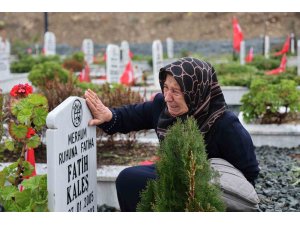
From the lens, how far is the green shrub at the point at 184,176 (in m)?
2.46

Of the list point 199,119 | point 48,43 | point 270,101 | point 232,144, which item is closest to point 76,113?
point 199,119

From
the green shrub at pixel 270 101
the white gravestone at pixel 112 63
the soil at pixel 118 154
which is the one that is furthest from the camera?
the white gravestone at pixel 112 63

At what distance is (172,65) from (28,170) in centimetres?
94

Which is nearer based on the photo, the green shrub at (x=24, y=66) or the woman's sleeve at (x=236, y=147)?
the woman's sleeve at (x=236, y=147)

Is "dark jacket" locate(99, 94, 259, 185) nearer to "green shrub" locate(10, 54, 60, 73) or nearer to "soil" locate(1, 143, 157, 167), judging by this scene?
"soil" locate(1, 143, 157, 167)

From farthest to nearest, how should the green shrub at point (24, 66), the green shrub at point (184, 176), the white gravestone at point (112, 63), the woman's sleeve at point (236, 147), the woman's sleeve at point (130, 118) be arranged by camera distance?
the green shrub at point (24, 66) < the white gravestone at point (112, 63) < the woman's sleeve at point (130, 118) < the woman's sleeve at point (236, 147) < the green shrub at point (184, 176)

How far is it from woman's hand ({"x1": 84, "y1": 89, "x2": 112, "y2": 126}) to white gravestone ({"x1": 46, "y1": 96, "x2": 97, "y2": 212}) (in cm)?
3

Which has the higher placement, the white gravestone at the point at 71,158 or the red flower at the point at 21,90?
the red flower at the point at 21,90

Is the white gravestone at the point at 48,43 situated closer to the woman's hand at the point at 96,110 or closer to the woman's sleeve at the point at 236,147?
the woman's hand at the point at 96,110

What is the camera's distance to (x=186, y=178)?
8.12 feet

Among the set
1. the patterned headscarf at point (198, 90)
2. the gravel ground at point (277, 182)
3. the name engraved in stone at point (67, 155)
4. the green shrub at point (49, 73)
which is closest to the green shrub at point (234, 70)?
the green shrub at point (49, 73)

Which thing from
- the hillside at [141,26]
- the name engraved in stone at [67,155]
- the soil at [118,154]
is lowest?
the soil at [118,154]

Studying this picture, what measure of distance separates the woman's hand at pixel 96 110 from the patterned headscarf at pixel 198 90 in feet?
1.10

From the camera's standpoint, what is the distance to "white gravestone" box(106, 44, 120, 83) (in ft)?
34.5
